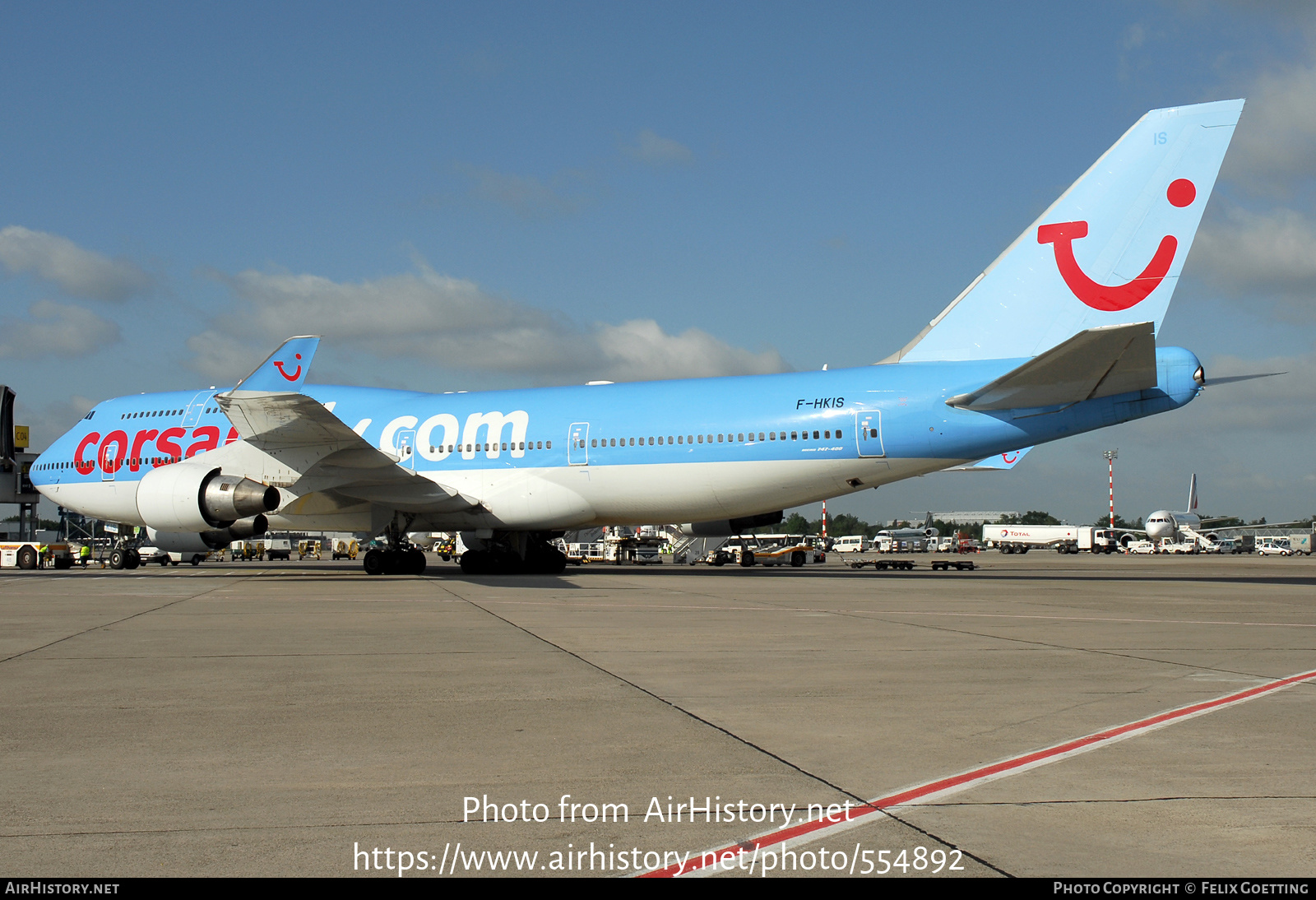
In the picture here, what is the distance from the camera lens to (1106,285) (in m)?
20.6

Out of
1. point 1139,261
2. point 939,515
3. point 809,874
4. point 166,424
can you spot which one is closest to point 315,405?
point 166,424

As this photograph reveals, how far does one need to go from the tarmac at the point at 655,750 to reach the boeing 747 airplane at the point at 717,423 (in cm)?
955

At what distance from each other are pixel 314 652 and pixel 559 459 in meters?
15.5

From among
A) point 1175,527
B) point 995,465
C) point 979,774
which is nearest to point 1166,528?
point 1175,527

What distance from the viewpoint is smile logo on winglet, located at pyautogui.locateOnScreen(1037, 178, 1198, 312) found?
19.8m

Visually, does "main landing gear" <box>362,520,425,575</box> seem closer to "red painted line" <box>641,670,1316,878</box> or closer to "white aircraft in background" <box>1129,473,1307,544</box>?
"red painted line" <box>641,670,1316,878</box>

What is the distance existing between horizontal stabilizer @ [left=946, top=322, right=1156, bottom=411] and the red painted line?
11.5 metres

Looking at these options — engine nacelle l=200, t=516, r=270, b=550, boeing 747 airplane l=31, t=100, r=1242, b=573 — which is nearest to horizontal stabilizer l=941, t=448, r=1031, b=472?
boeing 747 airplane l=31, t=100, r=1242, b=573

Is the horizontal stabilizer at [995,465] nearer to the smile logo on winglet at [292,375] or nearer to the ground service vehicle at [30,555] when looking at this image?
the smile logo on winglet at [292,375]

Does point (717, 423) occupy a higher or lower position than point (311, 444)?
higher

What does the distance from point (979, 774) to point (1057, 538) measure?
88.9 m

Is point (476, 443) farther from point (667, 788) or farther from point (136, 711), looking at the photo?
point (667, 788)

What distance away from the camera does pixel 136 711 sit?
6203mm

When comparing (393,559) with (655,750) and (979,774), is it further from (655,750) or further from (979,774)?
(979,774)
